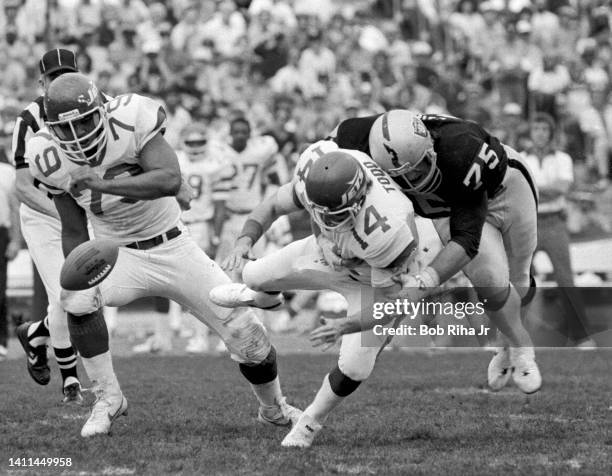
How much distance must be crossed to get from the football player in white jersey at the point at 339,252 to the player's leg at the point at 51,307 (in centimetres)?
143

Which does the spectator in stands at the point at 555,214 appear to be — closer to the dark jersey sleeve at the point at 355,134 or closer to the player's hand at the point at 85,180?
the dark jersey sleeve at the point at 355,134

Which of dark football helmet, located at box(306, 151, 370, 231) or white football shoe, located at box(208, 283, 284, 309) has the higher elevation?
dark football helmet, located at box(306, 151, 370, 231)

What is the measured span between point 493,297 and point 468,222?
3.34 feet

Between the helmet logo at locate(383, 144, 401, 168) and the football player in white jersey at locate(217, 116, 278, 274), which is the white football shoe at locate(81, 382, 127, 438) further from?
the football player in white jersey at locate(217, 116, 278, 274)

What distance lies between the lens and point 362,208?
474 centimetres

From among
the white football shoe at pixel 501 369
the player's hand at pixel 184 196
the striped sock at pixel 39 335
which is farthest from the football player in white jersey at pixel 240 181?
the player's hand at pixel 184 196

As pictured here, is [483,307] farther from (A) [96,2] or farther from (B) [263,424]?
(A) [96,2]

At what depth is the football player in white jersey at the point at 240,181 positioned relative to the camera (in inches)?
387

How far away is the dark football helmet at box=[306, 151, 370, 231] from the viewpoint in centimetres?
459

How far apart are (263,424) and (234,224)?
4333 millimetres

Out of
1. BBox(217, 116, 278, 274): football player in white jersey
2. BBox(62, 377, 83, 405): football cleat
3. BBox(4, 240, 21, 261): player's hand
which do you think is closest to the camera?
BBox(62, 377, 83, 405): football cleat

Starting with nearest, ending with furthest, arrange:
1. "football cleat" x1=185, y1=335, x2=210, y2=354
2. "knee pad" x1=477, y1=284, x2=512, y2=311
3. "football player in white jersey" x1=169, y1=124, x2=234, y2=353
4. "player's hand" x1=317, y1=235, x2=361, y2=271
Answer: "player's hand" x1=317, y1=235, x2=361, y2=271
"knee pad" x1=477, y1=284, x2=512, y2=311
"football cleat" x1=185, y1=335, x2=210, y2=354
"football player in white jersey" x1=169, y1=124, x2=234, y2=353

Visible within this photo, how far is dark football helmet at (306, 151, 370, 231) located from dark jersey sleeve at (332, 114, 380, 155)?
0.48 metres

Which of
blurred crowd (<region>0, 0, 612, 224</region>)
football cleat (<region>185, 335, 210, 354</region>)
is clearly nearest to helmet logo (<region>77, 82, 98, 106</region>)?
football cleat (<region>185, 335, 210, 354</region>)
